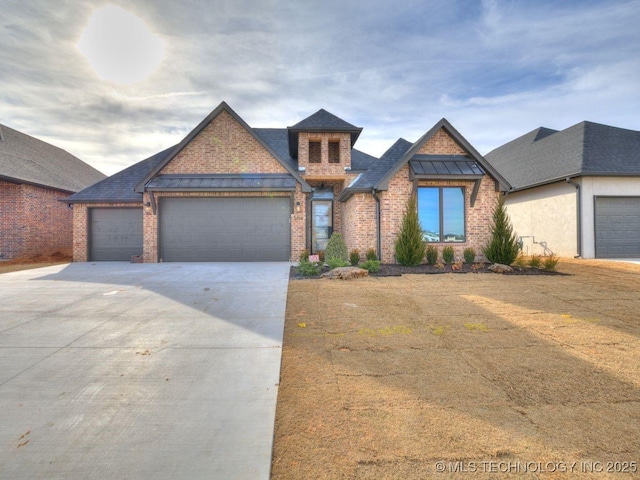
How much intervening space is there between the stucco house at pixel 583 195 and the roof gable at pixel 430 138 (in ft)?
11.7

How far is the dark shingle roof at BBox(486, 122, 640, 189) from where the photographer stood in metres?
12.9

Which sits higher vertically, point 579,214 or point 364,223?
point 579,214

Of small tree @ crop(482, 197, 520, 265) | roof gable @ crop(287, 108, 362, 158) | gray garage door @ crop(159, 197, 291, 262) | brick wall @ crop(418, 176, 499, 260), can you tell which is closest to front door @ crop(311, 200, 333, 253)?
gray garage door @ crop(159, 197, 291, 262)

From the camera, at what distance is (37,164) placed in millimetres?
17000

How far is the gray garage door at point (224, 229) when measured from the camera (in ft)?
41.0

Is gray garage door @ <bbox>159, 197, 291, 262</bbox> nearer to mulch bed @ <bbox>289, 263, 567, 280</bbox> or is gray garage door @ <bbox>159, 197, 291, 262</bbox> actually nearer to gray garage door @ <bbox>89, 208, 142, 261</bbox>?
gray garage door @ <bbox>89, 208, 142, 261</bbox>

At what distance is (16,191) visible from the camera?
14547 millimetres

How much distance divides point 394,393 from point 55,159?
1032 inches

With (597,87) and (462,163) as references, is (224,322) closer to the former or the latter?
(462,163)

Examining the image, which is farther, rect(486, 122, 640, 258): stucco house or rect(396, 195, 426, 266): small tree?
rect(486, 122, 640, 258): stucco house

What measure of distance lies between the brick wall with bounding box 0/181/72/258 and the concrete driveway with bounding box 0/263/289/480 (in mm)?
13100

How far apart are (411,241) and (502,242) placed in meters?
3.32

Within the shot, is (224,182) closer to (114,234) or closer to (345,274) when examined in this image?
(114,234)

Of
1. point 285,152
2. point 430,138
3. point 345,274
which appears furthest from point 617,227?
point 285,152
